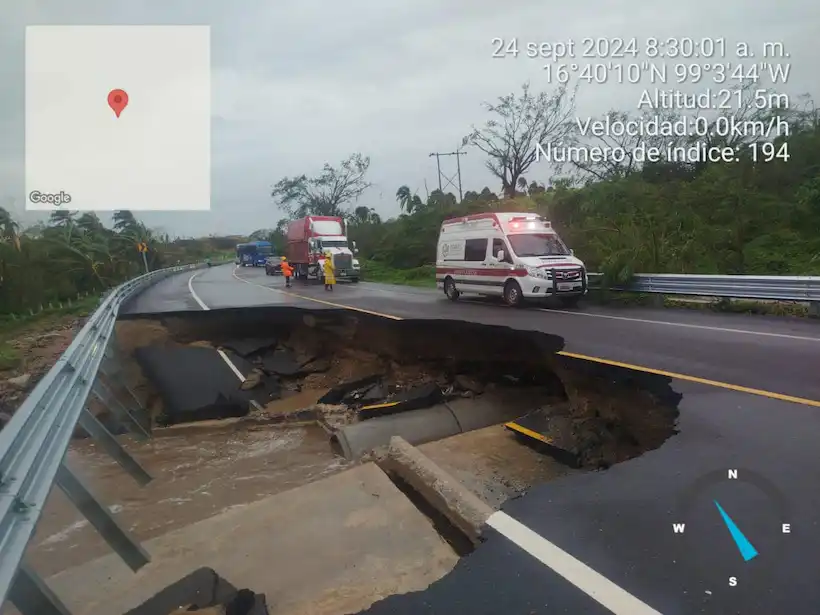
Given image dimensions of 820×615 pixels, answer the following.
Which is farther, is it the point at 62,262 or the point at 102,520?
the point at 62,262

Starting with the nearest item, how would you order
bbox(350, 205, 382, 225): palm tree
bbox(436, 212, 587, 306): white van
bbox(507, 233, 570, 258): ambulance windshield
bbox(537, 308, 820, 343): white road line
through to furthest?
bbox(537, 308, 820, 343): white road line → bbox(436, 212, 587, 306): white van → bbox(507, 233, 570, 258): ambulance windshield → bbox(350, 205, 382, 225): palm tree

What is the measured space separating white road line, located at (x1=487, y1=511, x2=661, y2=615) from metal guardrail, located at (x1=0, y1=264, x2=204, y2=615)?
2.17 meters

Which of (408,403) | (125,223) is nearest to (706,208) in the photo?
(408,403)

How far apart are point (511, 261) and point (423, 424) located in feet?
27.6

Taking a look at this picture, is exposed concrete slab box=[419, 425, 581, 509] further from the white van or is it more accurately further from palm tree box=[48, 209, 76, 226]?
palm tree box=[48, 209, 76, 226]

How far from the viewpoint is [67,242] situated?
20.1m

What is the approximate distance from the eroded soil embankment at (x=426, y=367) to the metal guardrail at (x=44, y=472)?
3569 millimetres

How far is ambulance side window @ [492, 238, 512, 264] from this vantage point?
15047mm

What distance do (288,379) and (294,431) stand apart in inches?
120

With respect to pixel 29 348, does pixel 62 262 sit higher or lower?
higher

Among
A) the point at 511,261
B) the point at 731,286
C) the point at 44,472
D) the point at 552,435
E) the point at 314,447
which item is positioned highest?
the point at 511,261

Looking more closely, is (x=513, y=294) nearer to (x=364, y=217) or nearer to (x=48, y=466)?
(x=48, y=466)

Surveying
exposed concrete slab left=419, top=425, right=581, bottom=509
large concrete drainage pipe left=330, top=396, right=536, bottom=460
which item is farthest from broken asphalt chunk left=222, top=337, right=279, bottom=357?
exposed concrete slab left=419, top=425, right=581, bottom=509

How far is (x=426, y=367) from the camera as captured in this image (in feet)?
32.1
